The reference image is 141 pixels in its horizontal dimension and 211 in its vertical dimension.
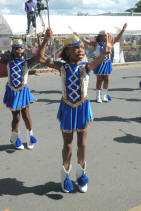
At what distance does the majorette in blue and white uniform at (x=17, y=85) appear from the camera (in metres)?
4.16

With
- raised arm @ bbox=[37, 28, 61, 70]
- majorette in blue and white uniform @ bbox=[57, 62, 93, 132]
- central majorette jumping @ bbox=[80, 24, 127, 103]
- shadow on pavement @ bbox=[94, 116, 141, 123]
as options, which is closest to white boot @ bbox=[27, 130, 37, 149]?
majorette in blue and white uniform @ bbox=[57, 62, 93, 132]

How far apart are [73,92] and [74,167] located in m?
1.31

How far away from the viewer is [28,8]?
14336mm

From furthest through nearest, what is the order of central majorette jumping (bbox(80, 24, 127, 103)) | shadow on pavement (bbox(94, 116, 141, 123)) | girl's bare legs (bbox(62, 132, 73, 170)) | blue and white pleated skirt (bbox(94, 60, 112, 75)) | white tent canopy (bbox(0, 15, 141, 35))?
white tent canopy (bbox(0, 15, 141, 35)) → blue and white pleated skirt (bbox(94, 60, 112, 75)) → central majorette jumping (bbox(80, 24, 127, 103)) → shadow on pavement (bbox(94, 116, 141, 123)) → girl's bare legs (bbox(62, 132, 73, 170))

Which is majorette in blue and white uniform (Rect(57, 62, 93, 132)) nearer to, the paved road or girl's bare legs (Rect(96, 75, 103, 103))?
the paved road

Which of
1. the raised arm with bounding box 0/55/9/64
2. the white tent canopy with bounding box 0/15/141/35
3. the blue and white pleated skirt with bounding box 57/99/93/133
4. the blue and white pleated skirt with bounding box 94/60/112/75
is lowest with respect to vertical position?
the blue and white pleated skirt with bounding box 57/99/93/133

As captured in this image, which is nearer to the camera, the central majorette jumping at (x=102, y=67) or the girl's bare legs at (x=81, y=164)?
the girl's bare legs at (x=81, y=164)

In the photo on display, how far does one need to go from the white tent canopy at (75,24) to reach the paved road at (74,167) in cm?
913

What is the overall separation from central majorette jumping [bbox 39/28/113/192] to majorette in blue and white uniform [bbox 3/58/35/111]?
44.5 inches

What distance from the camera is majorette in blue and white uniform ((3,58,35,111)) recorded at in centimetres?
416

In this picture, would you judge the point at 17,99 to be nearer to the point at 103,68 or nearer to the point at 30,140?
the point at 30,140

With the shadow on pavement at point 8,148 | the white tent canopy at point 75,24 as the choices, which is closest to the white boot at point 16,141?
the shadow on pavement at point 8,148

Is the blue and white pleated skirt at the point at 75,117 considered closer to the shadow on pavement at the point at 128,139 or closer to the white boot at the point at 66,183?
the white boot at the point at 66,183

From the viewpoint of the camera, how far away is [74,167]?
385 centimetres
